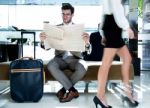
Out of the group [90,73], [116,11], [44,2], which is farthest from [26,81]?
[44,2]

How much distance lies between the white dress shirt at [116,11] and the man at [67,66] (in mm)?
749

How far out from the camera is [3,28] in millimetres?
7402

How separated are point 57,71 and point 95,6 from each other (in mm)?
4153

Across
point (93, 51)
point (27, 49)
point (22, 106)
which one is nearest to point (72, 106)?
point (22, 106)

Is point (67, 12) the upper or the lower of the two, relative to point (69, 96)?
upper

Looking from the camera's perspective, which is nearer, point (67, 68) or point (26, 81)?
point (26, 81)

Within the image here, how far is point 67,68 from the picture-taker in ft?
12.0

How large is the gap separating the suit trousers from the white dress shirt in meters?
1.00

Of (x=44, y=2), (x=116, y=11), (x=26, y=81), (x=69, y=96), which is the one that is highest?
(x=44, y=2)

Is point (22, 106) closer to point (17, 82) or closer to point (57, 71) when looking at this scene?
point (17, 82)

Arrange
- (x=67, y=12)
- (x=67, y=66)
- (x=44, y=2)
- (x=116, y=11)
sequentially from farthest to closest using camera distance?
(x=44, y=2) < (x=67, y=66) < (x=67, y=12) < (x=116, y=11)

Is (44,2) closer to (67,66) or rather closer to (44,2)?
(44,2)

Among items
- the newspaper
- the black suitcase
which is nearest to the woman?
the newspaper

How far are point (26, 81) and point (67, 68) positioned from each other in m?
0.58
